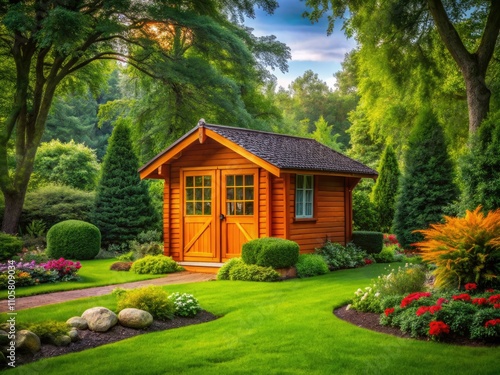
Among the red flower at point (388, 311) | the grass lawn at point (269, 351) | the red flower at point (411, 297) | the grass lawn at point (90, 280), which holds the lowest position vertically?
the grass lawn at point (269, 351)

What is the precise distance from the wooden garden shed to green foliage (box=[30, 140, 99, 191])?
1227 cm

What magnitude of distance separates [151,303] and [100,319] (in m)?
0.98

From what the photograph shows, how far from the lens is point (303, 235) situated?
1458 centimetres

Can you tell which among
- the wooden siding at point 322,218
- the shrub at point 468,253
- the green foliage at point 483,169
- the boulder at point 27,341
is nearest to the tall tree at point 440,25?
the wooden siding at point 322,218

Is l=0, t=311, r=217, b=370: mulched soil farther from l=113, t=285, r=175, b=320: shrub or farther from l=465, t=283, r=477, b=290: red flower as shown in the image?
l=465, t=283, r=477, b=290: red flower

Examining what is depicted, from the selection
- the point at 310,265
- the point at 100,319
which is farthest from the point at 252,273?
the point at 100,319

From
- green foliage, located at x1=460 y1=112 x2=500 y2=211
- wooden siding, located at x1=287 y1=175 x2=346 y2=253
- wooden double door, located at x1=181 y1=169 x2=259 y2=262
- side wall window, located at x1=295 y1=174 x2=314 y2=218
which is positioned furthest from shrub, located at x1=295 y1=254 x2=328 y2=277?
green foliage, located at x1=460 y1=112 x2=500 y2=211

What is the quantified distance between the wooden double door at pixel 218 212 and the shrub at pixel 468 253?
20.7ft

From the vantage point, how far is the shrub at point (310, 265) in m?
13.2

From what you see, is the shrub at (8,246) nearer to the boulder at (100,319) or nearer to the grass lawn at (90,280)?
the grass lawn at (90,280)

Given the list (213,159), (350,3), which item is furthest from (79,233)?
(350,3)

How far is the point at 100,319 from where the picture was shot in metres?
7.31

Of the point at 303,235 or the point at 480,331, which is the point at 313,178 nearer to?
the point at 303,235

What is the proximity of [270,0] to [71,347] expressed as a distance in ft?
60.0
